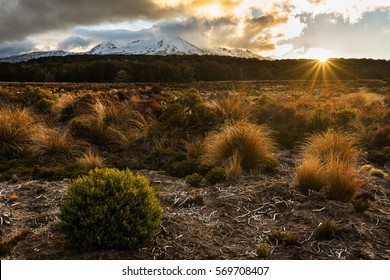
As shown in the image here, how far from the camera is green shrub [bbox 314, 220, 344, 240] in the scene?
468 cm

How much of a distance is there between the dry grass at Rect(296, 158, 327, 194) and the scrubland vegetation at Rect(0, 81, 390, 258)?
18 millimetres

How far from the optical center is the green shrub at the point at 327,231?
468cm

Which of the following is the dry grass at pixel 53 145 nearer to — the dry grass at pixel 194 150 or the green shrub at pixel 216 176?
the dry grass at pixel 194 150

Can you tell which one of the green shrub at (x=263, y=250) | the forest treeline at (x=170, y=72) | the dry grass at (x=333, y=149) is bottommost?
the green shrub at (x=263, y=250)

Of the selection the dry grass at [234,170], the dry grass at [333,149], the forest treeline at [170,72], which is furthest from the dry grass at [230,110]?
the forest treeline at [170,72]

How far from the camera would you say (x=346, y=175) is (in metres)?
6.09

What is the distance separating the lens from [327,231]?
4.70m

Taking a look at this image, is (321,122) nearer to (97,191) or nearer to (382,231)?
(382,231)

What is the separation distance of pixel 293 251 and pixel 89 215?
2552mm

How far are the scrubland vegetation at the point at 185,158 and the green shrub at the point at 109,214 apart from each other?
14mm

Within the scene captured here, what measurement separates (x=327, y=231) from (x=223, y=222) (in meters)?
1.44

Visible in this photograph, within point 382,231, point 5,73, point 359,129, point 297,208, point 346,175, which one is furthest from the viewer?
point 5,73

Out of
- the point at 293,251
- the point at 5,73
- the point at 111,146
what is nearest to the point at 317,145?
the point at 293,251

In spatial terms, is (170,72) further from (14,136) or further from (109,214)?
(109,214)
